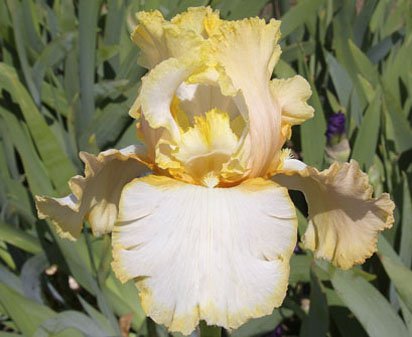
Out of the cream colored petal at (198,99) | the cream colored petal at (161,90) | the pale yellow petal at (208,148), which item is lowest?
the pale yellow petal at (208,148)

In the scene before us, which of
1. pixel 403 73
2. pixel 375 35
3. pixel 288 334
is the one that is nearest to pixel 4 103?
pixel 288 334

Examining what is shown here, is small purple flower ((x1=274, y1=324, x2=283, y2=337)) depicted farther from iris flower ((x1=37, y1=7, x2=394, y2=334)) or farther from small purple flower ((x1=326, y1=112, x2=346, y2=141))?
iris flower ((x1=37, y1=7, x2=394, y2=334))

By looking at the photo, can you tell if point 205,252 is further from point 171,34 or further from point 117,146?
point 117,146

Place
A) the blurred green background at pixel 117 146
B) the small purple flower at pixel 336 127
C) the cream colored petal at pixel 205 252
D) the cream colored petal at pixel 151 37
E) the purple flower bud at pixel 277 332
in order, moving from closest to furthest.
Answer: the cream colored petal at pixel 205 252, the cream colored petal at pixel 151 37, the blurred green background at pixel 117 146, the purple flower bud at pixel 277 332, the small purple flower at pixel 336 127

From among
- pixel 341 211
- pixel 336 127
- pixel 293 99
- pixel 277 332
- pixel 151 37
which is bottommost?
pixel 277 332

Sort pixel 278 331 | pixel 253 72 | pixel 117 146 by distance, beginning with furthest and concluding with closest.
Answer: pixel 117 146
pixel 278 331
pixel 253 72

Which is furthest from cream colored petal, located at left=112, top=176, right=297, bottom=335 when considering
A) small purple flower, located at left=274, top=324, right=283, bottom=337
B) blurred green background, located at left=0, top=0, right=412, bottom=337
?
small purple flower, located at left=274, top=324, right=283, bottom=337

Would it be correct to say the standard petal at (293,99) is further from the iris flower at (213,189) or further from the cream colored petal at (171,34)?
the cream colored petal at (171,34)

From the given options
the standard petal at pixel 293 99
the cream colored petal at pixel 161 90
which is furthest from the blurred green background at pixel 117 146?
the cream colored petal at pixel 161 90

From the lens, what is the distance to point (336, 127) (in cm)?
148

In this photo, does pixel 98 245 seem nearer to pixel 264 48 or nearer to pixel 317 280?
pixel 317 280

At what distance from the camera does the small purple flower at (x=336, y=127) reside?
1.46 meters

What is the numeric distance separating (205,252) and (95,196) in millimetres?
223

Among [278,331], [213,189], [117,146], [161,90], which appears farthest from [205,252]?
[117,146]
